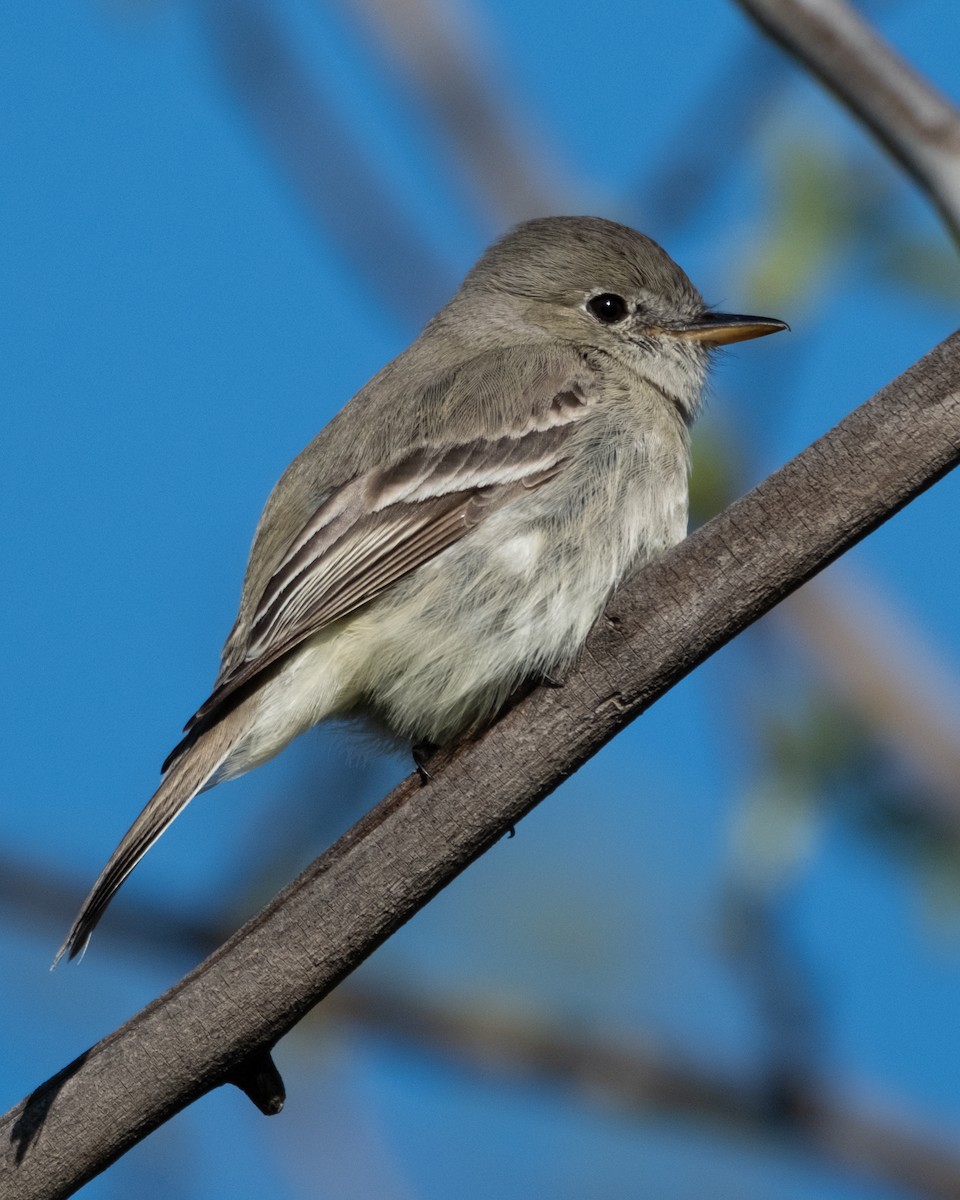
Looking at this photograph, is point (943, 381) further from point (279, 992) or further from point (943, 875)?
point (943, 875)

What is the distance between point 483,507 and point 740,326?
127 cm

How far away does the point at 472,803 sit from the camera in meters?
2.64

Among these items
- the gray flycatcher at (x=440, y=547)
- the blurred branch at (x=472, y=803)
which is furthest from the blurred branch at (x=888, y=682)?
the blurred branch at (x=472, y=803)

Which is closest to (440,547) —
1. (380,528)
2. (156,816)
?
(380,528)

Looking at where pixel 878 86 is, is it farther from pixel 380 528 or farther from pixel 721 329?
pixel 721 329

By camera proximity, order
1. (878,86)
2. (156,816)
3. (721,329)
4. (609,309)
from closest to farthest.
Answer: (878,86), (156,816), (721,329), (609,309)

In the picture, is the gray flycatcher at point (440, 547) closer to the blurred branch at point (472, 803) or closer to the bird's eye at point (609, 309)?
the bird's eye at point (609, 309)

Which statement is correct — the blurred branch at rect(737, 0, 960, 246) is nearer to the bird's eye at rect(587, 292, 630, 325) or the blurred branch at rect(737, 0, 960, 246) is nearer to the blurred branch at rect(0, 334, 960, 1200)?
the blurred branch at rect(0, 334, 960, 1200)

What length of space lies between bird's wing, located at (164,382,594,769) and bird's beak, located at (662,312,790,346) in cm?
76

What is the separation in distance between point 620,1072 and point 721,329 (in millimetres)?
2373

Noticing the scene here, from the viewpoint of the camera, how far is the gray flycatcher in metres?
3.68

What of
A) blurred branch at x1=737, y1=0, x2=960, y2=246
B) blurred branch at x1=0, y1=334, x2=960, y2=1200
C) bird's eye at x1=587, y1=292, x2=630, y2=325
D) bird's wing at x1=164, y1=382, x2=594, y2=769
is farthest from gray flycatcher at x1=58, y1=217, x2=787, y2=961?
blurred branch at x1=737, y1=0, x2=960, y2=246

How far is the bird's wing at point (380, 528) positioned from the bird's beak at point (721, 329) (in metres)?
0.76

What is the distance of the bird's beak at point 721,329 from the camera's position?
15.1ft
